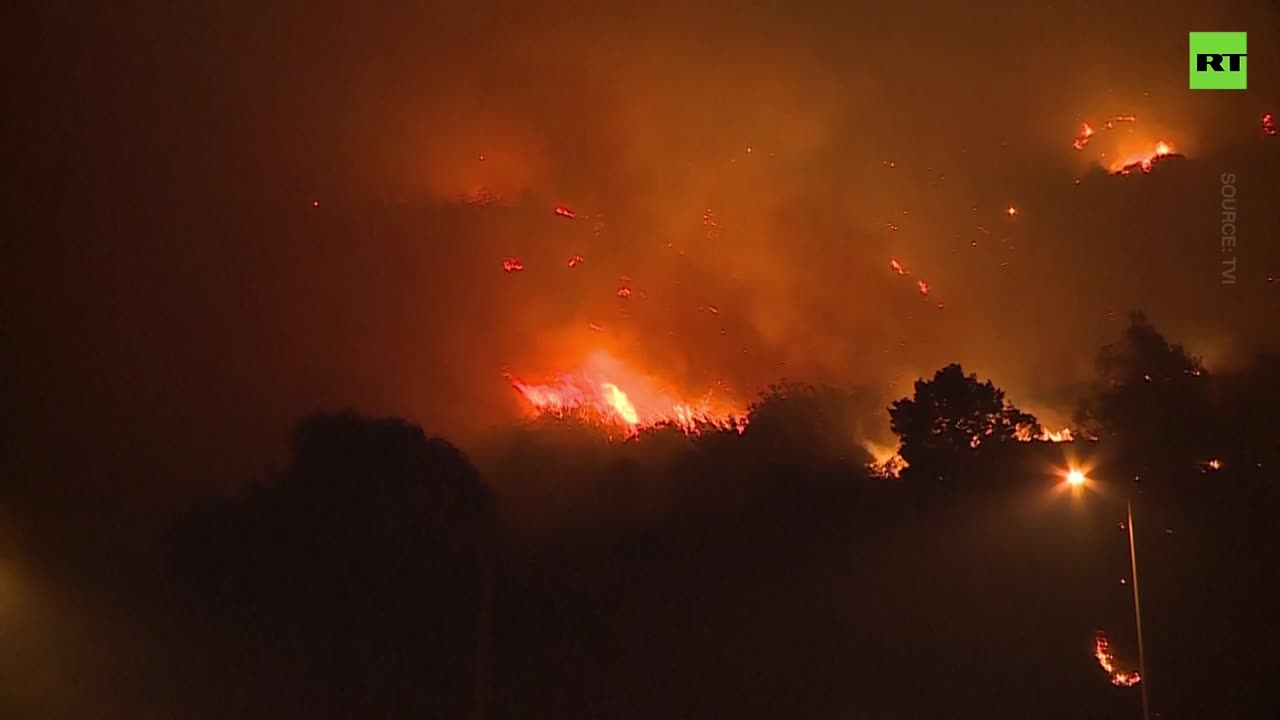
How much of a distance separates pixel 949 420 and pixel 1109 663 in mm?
2512

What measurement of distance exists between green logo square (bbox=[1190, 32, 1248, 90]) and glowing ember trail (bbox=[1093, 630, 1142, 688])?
527 centimetres

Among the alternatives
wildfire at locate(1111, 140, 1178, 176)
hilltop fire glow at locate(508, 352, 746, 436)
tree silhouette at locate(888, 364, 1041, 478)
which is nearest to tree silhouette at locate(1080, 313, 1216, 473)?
tree silhouette at locate(888, 364, 1041, 478)

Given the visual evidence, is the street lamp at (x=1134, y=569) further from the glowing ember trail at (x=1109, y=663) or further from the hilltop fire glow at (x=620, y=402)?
the hilltop fire glow at (x=620, y=402)

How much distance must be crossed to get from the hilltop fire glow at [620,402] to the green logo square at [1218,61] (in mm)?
5403

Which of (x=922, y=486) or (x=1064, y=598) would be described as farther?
(x=922, y=486)

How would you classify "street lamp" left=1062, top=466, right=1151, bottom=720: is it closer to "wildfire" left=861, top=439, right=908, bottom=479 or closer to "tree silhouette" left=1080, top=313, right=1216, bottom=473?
"tree silhouette" left=1080, top=313, right=1216, bottom=473

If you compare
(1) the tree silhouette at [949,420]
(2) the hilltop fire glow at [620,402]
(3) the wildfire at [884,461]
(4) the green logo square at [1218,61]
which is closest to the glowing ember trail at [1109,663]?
(1) the tree silhouette at [949,420]

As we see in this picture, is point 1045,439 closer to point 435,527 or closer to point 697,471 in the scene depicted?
point 697,471

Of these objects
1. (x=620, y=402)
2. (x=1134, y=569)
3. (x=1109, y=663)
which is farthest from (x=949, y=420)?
(x=620, y=402)

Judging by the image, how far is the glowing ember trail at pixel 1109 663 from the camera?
852cm

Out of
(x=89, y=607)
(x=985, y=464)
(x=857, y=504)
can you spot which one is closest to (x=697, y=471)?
(x=857, y=504)

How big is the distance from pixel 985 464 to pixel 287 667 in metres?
6.72

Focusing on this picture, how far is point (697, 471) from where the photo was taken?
30.5ft

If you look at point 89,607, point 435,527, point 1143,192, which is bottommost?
point 89,607
